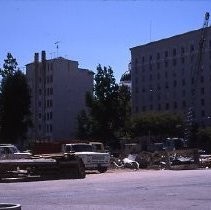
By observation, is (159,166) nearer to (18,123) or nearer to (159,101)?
(18,123)

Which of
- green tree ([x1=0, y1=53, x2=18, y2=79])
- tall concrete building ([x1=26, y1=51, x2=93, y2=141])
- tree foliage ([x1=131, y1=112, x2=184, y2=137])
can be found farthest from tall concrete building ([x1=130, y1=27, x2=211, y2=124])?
green tree ([x1=0, y1=53, x2=18, y2=79])

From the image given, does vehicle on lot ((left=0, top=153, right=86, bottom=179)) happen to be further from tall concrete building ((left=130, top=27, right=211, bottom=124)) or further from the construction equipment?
tall concrete building ((left=130, top=27, right=211, bottom=124))

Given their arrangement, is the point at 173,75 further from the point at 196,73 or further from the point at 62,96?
the point at 62,96

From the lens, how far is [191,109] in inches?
5556

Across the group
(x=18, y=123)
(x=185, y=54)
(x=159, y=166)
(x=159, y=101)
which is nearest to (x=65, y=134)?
(x=159, y=101)

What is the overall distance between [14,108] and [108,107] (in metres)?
16.2

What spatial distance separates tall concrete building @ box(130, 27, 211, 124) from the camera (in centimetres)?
14375

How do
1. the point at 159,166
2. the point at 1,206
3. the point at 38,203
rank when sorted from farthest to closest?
the point at 159,166 < the point at 38,203 < the point at 1,206

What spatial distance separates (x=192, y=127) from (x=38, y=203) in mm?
115404

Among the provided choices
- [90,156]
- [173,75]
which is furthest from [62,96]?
[90,156]

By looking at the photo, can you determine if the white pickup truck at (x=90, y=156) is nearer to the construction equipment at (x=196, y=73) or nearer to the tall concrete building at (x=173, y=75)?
the construction equipment at (x=196, y=73)

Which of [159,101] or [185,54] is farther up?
[185,54]

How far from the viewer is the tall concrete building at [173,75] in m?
144

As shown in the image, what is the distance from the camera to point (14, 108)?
233 feet
